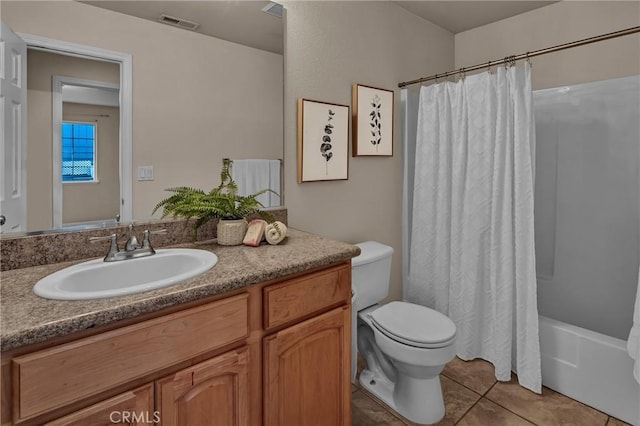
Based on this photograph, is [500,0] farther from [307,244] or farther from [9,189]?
[9,189]

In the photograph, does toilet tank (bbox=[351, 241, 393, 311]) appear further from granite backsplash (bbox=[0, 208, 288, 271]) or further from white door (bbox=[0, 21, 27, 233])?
white door (bbox=[0, 21, 27, 233])

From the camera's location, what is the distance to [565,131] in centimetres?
226

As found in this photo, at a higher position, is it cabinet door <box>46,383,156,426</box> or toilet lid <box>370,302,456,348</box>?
cabinet door <box>46,383,156,426</box>

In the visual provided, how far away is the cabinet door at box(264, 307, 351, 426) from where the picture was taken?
1154 millimetres

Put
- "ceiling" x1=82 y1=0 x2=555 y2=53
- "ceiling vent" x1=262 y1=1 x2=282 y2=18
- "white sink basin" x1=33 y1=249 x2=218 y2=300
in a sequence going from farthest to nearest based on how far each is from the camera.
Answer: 1. "ceiling vent" x1=262 y1=1 x2=282 y2=18
2. "ceiling" x1=82 y1=0 x2=555 y2=53
3. "white sink basin" x1=33 y1=249 x2=218 y2=300

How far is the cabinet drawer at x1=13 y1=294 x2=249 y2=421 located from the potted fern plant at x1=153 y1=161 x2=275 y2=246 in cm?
45

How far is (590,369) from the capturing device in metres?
1.74

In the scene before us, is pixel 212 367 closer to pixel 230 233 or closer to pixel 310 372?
pixel 310 372

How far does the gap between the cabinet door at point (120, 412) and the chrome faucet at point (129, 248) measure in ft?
1.65

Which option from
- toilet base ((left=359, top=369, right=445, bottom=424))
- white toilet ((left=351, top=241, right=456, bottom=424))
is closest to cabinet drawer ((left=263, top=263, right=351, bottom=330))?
white toilet ((left=351, top=241, right=456, bottom=424))

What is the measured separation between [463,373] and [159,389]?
1773 millimetres

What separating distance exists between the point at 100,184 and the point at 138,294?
0.61 m

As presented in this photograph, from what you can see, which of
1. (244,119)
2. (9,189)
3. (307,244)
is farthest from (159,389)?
(244,119)

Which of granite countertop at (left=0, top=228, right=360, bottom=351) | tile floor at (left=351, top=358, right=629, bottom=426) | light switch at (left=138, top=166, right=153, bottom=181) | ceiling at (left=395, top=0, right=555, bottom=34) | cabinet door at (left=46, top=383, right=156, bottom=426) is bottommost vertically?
tile floor at (left=351, top=358, right=629, bottom=426)
